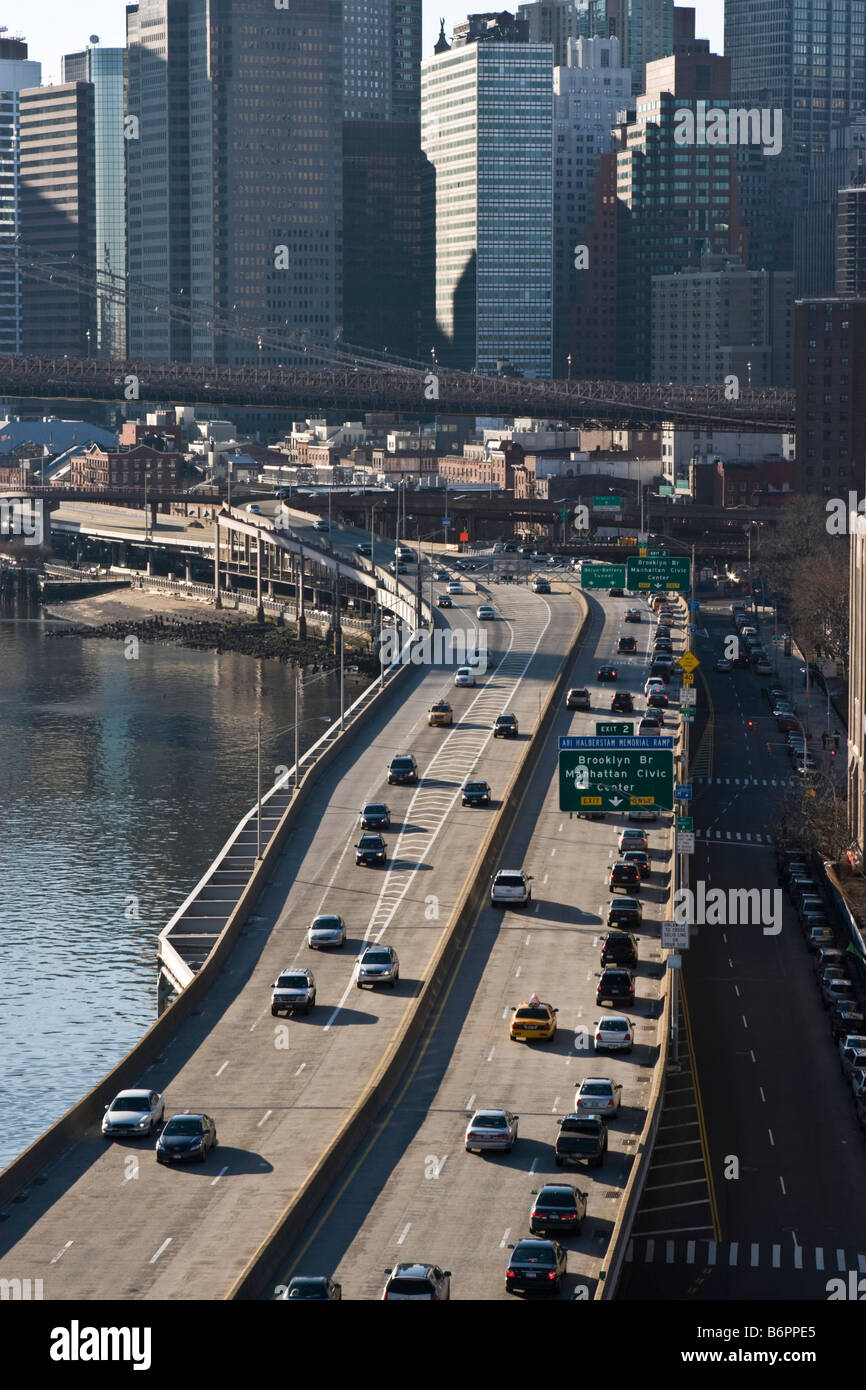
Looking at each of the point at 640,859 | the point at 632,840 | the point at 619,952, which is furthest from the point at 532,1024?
the point at 632,840

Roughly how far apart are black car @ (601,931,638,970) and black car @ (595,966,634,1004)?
2110mm

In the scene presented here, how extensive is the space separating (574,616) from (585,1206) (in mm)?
74694

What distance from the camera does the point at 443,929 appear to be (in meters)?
43.3

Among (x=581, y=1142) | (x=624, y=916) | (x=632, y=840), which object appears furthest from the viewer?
(x=632, y=840)

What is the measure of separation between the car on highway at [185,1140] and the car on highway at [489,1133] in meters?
3.70

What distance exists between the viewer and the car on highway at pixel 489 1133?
28328mm

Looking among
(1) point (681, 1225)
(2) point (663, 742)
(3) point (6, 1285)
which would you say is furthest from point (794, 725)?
(3) point (6, 1285)

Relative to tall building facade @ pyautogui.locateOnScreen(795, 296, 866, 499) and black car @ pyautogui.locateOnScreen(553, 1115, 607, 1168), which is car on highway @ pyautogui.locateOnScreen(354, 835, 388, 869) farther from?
tall building facade @ pyautogui.locateOnScreen(795, 296, 866, 499)

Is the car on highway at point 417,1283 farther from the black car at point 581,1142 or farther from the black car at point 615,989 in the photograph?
the black car at point 615,989

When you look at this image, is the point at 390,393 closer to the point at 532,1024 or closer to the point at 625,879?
the point at 625,879

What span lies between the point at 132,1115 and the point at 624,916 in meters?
15.8

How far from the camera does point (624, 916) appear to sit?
42969 mm

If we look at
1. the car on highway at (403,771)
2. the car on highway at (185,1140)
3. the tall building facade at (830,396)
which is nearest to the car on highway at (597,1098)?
the car on highway at (185,1140)
